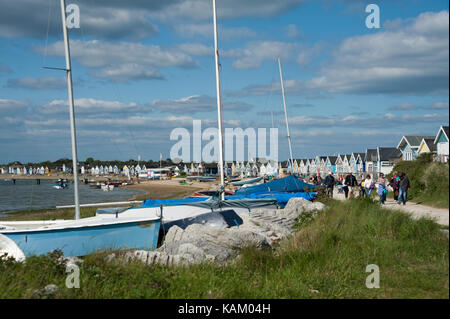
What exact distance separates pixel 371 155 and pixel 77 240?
81.8 metres

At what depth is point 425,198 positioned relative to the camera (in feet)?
21.1

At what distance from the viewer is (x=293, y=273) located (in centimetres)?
780

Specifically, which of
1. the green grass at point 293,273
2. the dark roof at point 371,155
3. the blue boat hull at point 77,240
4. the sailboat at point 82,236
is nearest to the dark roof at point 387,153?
the dark roof at point 371,155

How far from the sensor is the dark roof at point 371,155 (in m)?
86.1

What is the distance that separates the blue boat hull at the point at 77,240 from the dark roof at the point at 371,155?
77.7 m

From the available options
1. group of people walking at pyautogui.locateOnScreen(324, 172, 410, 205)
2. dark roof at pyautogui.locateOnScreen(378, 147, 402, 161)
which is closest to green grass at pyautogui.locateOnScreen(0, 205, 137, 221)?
group of people walking at pyautogui.locateOnScreen(324, 172, 410, 205)

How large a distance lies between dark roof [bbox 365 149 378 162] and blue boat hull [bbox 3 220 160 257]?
77722mm

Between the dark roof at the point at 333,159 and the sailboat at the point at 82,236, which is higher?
the dark roof at the point at 333,159

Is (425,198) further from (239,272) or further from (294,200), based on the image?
(294,200)

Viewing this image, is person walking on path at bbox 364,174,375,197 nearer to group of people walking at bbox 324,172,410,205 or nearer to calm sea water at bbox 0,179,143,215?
group of people walking at bbox 324,172,410,205

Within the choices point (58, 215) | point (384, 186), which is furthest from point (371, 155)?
point (58, 215)

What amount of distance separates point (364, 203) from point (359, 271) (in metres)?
6.63

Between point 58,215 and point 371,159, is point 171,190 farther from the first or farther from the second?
point 58,215

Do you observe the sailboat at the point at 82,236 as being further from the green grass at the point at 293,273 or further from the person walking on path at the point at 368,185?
the person walking on path at the point at 368,185
